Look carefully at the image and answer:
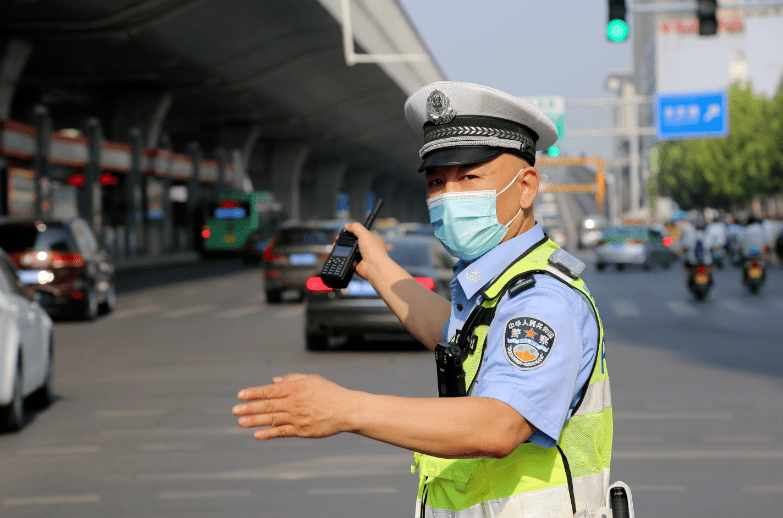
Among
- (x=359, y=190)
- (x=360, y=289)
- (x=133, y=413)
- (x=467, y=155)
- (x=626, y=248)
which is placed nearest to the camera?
(x=467, y=155)

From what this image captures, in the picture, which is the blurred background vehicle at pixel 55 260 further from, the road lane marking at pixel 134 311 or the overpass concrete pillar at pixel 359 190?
the overpass concrete pillar at pixel 359 190

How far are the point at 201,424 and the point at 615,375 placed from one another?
4945mm

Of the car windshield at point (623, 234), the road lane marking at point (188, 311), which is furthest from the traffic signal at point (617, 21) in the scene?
the car windshield at point (623, 234)

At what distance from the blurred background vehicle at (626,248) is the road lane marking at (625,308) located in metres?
15.1

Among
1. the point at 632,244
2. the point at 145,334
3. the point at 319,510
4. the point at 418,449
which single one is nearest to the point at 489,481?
the point at 418,449

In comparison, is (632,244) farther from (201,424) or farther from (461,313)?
(461,313)

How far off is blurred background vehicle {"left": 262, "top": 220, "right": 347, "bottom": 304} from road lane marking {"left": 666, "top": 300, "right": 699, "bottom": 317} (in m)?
6.91

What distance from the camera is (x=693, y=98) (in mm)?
52500

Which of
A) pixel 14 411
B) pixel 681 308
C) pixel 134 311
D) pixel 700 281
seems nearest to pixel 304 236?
pixel 134 311

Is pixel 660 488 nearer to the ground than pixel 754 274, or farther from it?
nearer to the ground


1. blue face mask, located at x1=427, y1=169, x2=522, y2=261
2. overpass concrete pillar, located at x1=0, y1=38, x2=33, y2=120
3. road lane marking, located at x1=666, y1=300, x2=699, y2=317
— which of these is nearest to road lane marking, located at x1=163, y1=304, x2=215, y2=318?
road lane marking, located at x1=666, y1=300, x2=699, y2=317

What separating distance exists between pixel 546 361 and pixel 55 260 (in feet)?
62.4

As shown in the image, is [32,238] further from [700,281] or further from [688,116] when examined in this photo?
[688,116]

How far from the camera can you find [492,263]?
8.43ft
